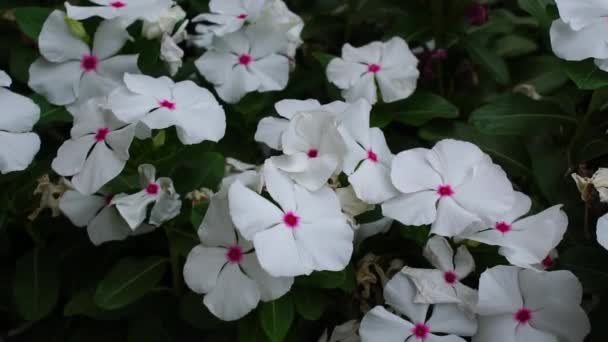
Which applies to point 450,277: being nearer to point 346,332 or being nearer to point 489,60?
point 346,332

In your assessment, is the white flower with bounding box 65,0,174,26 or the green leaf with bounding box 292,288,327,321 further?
the white flower with bounding box 65,0,174,26

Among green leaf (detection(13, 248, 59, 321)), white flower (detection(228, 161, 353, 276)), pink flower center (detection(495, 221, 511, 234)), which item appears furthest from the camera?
green leaf (detection(13, 248, 59, 321))

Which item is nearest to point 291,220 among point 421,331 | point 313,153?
point 313,153

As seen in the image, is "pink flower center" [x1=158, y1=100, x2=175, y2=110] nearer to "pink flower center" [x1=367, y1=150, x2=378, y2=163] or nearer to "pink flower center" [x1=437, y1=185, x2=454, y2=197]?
"pink flower center" [x1=367, y1=150, x2=378, y2=163]

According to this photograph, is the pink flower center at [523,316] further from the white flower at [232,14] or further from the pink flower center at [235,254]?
the white flower at [232,14]

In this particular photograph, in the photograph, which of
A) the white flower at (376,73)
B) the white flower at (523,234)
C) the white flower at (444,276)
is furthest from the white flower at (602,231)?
the white flower at (376,73)

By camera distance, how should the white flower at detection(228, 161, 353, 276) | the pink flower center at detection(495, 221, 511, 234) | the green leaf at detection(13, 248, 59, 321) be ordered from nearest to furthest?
1. the white flower at detection(228, 161, 353, 276)
2. the pink flower center at detection(495, 221, 511, 234)
3. the green leaf at detection(13, 248, 59, 321)

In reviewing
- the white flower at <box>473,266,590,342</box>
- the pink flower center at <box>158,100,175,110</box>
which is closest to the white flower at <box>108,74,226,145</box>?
the pink flower center at <box>158,100,175,110</box>
